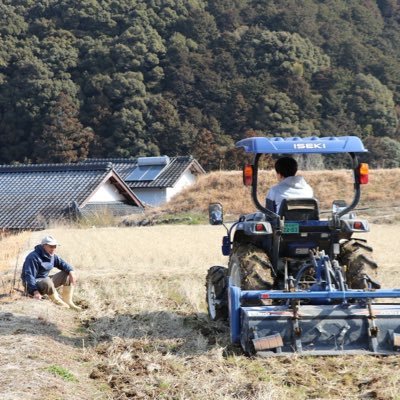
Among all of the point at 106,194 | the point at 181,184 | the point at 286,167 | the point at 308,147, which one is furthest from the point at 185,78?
the point at 308,147

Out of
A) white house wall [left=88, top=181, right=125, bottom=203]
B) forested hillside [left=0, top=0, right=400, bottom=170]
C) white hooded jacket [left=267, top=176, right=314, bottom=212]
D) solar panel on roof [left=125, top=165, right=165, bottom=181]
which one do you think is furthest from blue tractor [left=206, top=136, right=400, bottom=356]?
forested hillside [left=0, top=0, right=400, bottom=170]

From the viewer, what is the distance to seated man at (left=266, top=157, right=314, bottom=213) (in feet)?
22.6

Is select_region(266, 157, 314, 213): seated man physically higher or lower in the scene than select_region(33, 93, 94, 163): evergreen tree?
lower

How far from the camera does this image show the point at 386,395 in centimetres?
517

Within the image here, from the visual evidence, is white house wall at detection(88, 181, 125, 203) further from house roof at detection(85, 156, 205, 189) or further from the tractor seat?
the tractor seat

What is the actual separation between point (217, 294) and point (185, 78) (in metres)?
46.3

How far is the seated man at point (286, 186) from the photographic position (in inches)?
271

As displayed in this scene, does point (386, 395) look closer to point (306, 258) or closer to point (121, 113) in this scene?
point (306, 258)

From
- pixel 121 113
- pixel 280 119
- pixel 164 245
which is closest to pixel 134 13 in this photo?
pixel 121 113

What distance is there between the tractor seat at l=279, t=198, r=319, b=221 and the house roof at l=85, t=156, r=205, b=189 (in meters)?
31.7

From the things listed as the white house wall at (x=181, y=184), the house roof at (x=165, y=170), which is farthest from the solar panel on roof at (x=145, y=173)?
the white house wall at (x=181, y=184)

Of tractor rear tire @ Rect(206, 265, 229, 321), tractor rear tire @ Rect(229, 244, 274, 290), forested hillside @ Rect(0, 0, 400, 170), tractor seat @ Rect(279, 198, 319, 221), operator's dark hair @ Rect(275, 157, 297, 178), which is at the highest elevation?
forested hillside @ Rect(0, 0, 400, 170)

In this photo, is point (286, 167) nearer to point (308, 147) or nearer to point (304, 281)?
point (308, 147)

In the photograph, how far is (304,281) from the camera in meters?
6.89
